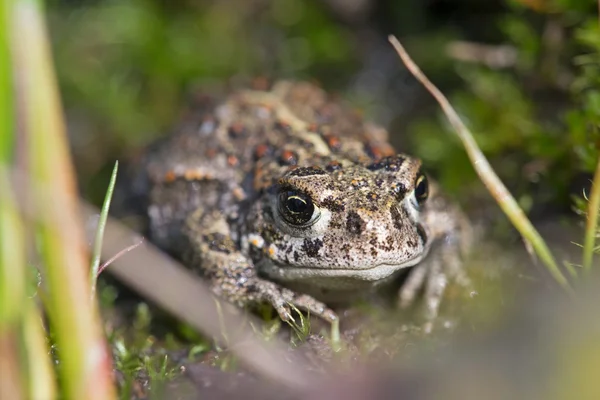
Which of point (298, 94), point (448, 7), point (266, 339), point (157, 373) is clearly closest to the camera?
point (157, 373)

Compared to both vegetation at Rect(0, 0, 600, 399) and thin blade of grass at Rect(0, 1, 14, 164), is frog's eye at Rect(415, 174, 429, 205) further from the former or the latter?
thin blade of grass at Rect(0, 1, 14, 164)

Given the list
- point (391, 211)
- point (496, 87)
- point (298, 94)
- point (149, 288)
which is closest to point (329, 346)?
point (391, 211)

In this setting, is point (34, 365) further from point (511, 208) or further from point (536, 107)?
point (536, 107)

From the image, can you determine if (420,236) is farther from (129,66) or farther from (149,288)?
(129,66)

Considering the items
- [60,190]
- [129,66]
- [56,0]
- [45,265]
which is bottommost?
[129,66]

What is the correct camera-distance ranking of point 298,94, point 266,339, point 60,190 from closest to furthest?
1. point 60,190
2. point 266,339
3. point 298,94

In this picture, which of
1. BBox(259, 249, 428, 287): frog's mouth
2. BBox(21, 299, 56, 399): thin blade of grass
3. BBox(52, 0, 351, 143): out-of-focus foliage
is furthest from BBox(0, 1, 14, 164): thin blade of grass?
BBox(52, 0, 351, 143): out-of-focus foliage

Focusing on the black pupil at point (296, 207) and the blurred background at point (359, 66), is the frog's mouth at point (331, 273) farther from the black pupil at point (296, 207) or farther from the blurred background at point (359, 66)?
the blurred background at point (359, 66)
